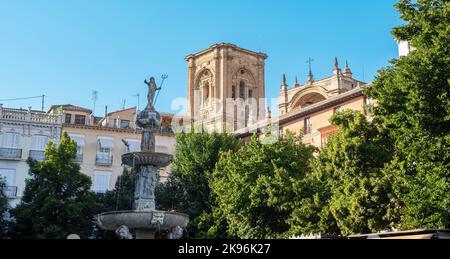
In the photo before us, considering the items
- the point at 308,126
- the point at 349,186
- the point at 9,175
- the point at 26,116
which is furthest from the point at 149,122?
the point at 26,116

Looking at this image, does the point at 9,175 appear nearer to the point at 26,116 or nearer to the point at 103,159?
the point at 26,116

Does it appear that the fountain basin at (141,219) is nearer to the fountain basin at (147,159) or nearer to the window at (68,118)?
the fountain basin at (147,159)

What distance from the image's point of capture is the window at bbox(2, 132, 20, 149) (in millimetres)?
37562

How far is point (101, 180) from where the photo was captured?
40031mm

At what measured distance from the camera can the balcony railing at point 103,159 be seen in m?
40.1

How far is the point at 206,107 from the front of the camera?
257ft

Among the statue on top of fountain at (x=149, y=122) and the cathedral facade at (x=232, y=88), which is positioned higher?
the cathedral facade at (x=232, y=88)

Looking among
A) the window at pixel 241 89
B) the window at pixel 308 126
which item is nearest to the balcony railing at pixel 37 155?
the window at pixel 308 126

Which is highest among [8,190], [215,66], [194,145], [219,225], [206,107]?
[215,66]
